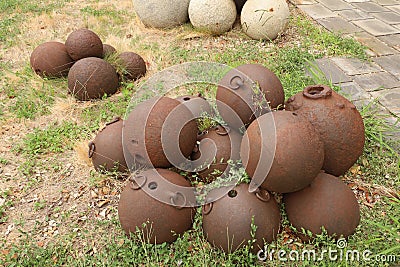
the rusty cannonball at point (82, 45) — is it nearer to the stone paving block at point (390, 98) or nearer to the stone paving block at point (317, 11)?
the stone paving block at point (390, 98)

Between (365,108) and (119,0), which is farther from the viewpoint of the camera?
(119,0)

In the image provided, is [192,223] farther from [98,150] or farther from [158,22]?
[158,22]

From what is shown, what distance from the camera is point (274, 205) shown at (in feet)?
9.71

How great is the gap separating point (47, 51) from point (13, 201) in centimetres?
262

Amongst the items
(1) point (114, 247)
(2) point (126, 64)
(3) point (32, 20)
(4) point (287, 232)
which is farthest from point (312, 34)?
(3) point (32, 20)

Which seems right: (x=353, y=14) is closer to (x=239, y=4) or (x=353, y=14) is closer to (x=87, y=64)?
(x=239, y=4)

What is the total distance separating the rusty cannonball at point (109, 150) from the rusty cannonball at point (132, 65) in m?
2.07

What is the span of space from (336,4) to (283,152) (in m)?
5.84

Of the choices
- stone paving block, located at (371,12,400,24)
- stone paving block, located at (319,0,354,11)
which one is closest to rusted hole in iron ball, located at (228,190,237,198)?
stone paving block, located at (371,12,400,24)

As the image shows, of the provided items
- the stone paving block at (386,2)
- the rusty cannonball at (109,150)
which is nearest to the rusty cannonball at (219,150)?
the rusty cannonball at (109,150)

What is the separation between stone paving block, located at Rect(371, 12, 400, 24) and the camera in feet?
22.0

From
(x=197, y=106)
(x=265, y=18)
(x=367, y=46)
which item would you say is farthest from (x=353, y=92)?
(x=197, y=106)

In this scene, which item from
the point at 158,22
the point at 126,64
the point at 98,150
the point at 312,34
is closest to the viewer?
the point at 98,150

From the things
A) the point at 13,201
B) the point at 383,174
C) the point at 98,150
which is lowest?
the point at 383,174
